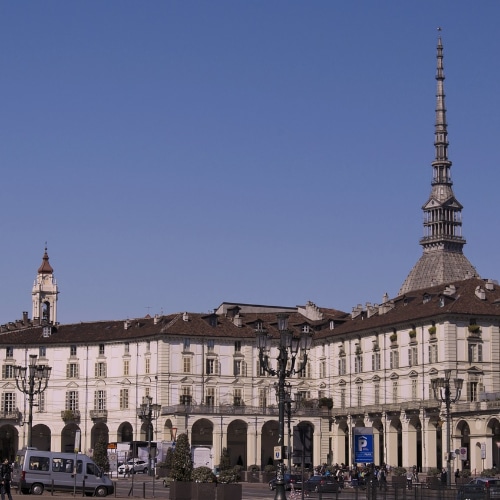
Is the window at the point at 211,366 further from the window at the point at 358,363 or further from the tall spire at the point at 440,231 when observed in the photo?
the tall spire at the point at 440,231

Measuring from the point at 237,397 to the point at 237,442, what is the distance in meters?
4.14

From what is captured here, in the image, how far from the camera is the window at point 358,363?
4653 inches

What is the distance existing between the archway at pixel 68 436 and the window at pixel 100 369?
525cm

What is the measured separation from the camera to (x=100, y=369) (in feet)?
414

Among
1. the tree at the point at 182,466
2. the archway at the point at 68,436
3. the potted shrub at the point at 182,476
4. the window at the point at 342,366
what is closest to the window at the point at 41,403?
the archway at the point at 68,436

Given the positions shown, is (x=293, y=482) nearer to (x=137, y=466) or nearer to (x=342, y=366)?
(x=137, y=466)

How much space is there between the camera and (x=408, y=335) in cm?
11094

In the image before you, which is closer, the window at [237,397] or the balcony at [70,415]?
the window at [237,397]

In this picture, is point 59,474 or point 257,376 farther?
point 257,376

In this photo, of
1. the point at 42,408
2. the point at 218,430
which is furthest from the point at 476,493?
the point at 42,408

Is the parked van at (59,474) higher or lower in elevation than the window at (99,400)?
lower

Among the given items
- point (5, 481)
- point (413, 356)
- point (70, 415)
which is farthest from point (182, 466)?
point (70, 415)

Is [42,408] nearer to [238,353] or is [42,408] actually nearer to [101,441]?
[238,353]

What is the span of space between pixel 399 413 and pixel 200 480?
5700cm
